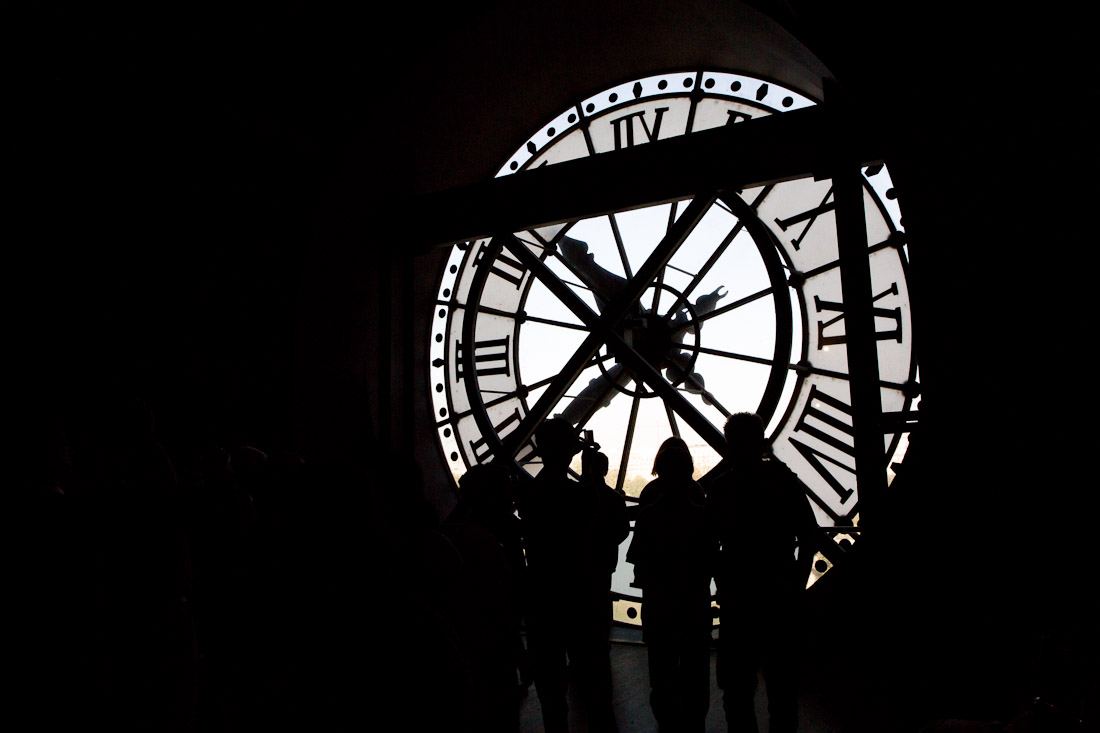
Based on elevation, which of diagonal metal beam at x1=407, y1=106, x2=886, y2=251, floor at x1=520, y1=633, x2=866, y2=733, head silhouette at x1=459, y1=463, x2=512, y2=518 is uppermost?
diagonal metal beam at x1=407, y1=106, x2=886, y2=251

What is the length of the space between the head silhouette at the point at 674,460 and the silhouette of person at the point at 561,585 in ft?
0.83

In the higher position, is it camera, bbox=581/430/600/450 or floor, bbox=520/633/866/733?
camera, bbox=581/430/600/450

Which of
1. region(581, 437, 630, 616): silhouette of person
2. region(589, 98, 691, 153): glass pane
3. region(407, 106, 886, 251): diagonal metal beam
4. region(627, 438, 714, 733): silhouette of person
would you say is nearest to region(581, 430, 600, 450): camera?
region(581, 437, 630, 616): silhouette of person

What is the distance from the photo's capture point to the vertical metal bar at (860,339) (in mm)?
2166

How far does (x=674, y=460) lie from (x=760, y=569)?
0.34 metres

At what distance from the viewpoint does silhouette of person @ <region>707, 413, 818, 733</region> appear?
1733 mm

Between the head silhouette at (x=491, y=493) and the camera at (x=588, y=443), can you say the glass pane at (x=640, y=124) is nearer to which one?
the camera at (x=588, y=443)

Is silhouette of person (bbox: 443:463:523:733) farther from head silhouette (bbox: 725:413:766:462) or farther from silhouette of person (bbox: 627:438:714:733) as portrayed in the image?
head silhouette (bbox: 725:413:766:462)

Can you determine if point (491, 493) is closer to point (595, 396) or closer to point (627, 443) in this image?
point (595, 396)

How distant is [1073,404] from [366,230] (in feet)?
9.34

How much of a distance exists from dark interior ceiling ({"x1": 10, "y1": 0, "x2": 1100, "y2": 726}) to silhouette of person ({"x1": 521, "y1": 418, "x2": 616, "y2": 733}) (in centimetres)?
82

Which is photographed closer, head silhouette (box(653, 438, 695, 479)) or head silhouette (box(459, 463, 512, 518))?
head silhouette (box(653, 438, 695, 479))

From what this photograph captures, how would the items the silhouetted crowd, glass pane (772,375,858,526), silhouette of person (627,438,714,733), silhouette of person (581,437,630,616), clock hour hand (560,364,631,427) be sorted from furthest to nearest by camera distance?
clock hour hand (560,364,631,427) < glass pane (772,375,858,526) < silhouette of person (581,437,630,616) < silhouette of person (627,438,714,733) < the silhouetted crowd

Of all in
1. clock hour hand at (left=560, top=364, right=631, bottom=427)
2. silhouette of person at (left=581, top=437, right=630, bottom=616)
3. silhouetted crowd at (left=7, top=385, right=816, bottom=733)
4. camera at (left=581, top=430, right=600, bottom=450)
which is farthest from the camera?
clock hour hand at (left=560, top=364, right=631, bottom=427)
